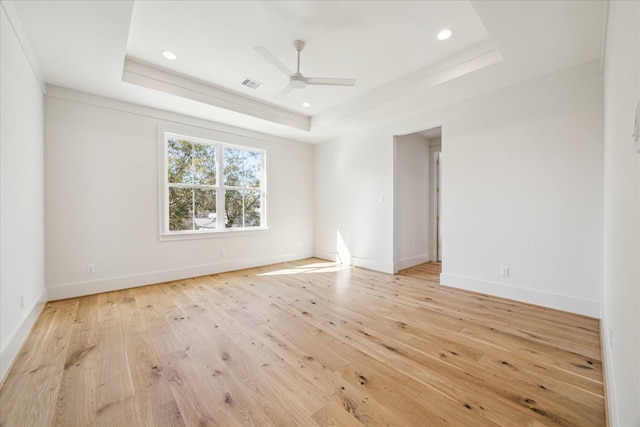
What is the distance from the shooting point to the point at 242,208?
16.3 ft

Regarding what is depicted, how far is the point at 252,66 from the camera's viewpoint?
3.16m

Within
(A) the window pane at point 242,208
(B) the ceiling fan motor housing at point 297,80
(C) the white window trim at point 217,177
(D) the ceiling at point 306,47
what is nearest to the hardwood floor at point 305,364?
(C) the white window trim at point 217,177

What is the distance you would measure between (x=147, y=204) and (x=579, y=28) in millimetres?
5193

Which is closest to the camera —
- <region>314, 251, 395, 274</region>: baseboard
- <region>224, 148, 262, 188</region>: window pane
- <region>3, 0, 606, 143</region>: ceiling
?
<region>3, 0, 606, 143</region>: ceiling

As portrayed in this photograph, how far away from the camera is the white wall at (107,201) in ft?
10.6

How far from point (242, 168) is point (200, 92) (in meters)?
1.62

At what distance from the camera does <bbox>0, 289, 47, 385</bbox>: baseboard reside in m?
1.81

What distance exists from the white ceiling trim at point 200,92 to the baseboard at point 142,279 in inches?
102

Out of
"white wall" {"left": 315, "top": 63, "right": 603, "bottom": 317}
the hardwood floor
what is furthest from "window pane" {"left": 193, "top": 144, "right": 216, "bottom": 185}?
"white wall" {"left": 315, "top": 63, "right": 603, "bottom": 317}

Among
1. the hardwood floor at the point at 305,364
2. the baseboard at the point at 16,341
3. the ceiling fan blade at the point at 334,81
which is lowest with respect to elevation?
the hardwood floor at the point at 305,364

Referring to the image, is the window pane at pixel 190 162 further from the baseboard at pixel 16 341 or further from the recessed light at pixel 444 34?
the recessed light at pixel 444 34

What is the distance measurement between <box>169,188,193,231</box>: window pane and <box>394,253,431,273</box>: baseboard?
3.58 meters

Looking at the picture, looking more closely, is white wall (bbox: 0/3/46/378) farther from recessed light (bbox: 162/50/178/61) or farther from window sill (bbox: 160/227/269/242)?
window sill (bbox: 160/227/269/242)

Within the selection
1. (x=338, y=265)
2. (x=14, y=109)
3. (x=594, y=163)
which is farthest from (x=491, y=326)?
(x=14, y=109)
